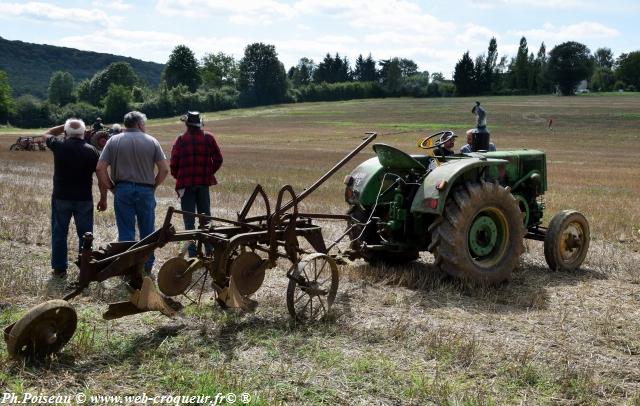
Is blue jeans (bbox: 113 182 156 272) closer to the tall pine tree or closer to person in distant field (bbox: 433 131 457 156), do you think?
person in distant field (bbox: 433 131 457 156)

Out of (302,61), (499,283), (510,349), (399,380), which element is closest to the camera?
(399,380)

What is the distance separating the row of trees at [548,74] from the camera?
89500mm

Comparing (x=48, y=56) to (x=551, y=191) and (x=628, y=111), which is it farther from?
(x=551, y=191)

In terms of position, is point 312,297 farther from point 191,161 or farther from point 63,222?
point 63,222

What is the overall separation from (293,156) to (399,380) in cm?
2526

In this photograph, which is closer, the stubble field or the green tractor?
the stubble field

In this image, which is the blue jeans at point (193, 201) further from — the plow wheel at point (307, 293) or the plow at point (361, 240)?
the plow wheel at point (307, 293)

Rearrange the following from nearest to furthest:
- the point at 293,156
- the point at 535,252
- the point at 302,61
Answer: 1. the point at 535,252
2. the point at 293,156
3. the point at 302,61

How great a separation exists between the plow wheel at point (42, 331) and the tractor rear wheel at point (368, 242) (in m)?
3.17

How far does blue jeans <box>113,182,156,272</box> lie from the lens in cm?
650

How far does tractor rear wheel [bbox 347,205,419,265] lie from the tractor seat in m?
0.63

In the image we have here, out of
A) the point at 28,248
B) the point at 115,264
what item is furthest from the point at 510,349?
the point at 28,248

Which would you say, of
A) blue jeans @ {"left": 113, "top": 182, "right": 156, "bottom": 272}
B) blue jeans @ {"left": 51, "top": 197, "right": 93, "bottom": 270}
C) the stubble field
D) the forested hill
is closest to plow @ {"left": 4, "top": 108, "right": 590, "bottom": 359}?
the stubble field

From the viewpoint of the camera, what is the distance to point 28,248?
7.77 meters
